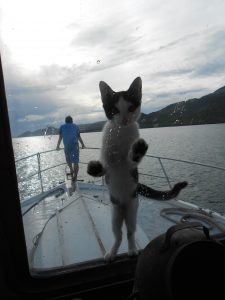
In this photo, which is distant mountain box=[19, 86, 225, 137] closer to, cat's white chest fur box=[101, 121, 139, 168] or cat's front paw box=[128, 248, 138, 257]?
cat's white chest fur box=[101, 121, 139, 168]

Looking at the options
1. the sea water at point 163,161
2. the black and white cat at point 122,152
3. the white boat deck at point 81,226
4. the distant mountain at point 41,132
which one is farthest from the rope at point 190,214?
the distant mountain at point 41,132

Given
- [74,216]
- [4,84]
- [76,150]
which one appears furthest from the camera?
[74,216]

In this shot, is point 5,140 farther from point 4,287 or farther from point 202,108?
point 202,108

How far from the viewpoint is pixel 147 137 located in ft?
4.04

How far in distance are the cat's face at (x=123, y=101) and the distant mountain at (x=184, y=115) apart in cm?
9

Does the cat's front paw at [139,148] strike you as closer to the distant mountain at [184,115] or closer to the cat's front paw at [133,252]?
the distant mountain at [184,115]

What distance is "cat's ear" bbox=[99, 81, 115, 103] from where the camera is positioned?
1185 millimetres

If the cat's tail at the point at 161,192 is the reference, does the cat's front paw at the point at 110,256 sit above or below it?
below

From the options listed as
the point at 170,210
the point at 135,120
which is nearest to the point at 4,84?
the point at 135,120

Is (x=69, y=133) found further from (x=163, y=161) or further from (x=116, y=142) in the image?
(x=163, y=161)

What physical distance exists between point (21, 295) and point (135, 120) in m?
0.83

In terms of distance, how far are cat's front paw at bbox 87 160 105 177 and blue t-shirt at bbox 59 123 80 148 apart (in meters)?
0.27

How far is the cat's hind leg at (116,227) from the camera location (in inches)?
54.8

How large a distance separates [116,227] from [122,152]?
0.41 m
